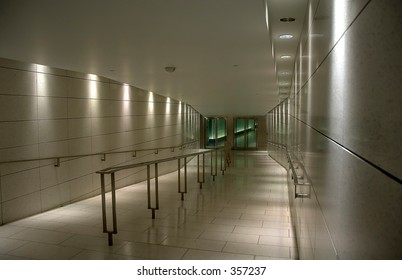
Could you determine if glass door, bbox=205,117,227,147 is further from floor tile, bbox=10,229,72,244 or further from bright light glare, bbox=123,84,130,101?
floor tile, bbox=10,229,72,244

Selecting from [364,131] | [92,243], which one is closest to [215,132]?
[92,243]

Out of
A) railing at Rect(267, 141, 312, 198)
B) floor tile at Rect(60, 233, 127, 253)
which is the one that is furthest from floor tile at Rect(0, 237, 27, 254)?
railing at Rect(267, 141, 312, 198)

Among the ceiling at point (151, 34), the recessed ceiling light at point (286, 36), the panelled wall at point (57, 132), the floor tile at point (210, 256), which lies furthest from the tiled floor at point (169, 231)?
the recessed ceiling light at point (286, 36)

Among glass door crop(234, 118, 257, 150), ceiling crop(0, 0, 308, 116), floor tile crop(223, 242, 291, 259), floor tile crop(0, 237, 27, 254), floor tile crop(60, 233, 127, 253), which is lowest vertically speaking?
floor tile crop(223, 242, 291, 259)

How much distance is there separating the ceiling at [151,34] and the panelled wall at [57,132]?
71 centimetres

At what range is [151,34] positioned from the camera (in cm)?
363

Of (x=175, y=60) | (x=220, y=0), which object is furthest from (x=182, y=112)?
(x=220, y=0)

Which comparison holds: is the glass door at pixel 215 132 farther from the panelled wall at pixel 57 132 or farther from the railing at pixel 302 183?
the railing at pixel 302 183

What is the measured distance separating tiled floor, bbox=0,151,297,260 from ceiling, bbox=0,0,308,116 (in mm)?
2412

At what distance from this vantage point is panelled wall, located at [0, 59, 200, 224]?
530cm

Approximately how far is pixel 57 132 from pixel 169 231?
3059 millimetres

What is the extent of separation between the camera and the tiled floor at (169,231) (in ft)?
12.9

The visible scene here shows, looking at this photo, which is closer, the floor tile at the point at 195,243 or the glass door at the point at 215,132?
the floor tile at the point at 195,243

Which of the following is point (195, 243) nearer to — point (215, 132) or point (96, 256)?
point (96, 256)
